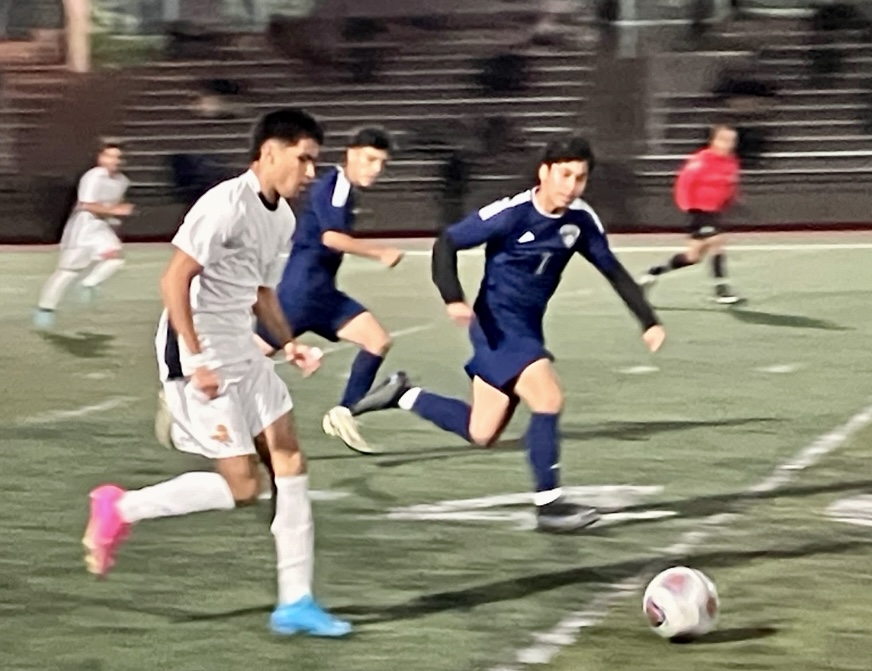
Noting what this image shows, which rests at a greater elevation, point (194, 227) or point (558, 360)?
point (194, 227)

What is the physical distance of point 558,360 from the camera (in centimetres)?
1185

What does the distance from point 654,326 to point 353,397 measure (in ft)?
8.42

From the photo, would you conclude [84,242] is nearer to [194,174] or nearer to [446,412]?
[446,412]

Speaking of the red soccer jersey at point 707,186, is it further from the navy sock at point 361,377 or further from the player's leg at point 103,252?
the navy sock at point 361,377

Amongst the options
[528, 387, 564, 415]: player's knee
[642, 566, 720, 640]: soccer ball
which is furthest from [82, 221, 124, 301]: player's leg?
[642, 566, 720, 640]: soccer ball

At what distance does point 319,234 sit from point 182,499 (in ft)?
11.4

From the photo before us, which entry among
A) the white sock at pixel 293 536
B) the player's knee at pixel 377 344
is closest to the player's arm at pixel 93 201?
the player's knee at pixel 377 344

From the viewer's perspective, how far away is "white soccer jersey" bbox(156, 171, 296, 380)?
5383 mm

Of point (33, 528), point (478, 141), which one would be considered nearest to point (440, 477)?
point (33, 528)

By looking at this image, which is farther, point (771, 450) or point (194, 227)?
point (771, 450)

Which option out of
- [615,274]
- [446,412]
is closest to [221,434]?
[615,274]

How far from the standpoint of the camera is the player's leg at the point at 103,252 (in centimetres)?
1518

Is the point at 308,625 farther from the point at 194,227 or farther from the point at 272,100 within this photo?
the point at 272,100

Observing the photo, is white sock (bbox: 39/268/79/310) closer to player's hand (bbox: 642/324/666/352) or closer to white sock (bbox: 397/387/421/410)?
white sock (bbox: 397/387/421/410)
